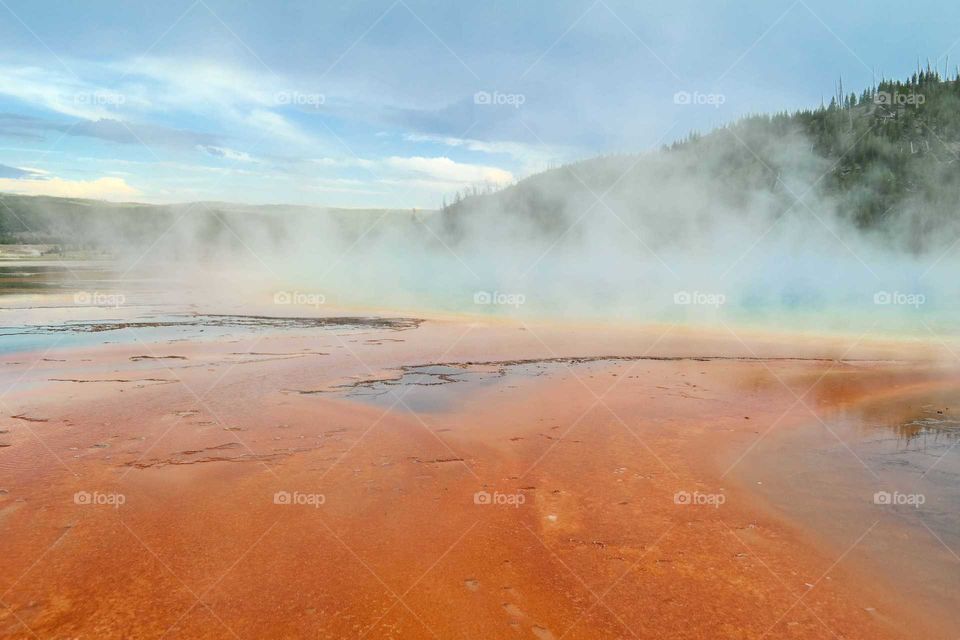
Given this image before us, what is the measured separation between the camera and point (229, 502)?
522cm

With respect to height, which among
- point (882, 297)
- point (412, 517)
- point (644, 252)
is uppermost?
point (644, 252)

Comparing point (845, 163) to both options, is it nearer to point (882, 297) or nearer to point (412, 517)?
point (882, 297)

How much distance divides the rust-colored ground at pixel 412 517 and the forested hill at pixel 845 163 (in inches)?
1997

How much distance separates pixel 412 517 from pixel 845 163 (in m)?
63.0

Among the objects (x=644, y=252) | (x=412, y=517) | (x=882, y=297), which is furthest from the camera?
(x=644, y=252)

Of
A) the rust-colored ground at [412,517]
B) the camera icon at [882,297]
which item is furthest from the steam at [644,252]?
the rust-colored ground at [412,517]

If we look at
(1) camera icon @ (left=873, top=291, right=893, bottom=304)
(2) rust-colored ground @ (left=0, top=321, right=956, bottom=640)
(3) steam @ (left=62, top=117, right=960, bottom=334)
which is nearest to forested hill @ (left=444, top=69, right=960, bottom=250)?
(3) steam @ (left=62, top=117, right=960, bottom=334)

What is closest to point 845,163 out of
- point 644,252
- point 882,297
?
point 644,252

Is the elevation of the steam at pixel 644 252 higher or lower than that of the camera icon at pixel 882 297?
higher

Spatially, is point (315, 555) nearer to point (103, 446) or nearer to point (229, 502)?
point (229, 502)

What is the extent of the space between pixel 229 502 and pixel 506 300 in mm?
22394

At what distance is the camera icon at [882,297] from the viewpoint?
88.0ft

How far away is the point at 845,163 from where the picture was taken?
178ft

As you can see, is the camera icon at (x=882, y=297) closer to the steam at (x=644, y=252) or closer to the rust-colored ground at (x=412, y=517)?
the steam at (x=644, y=252)
